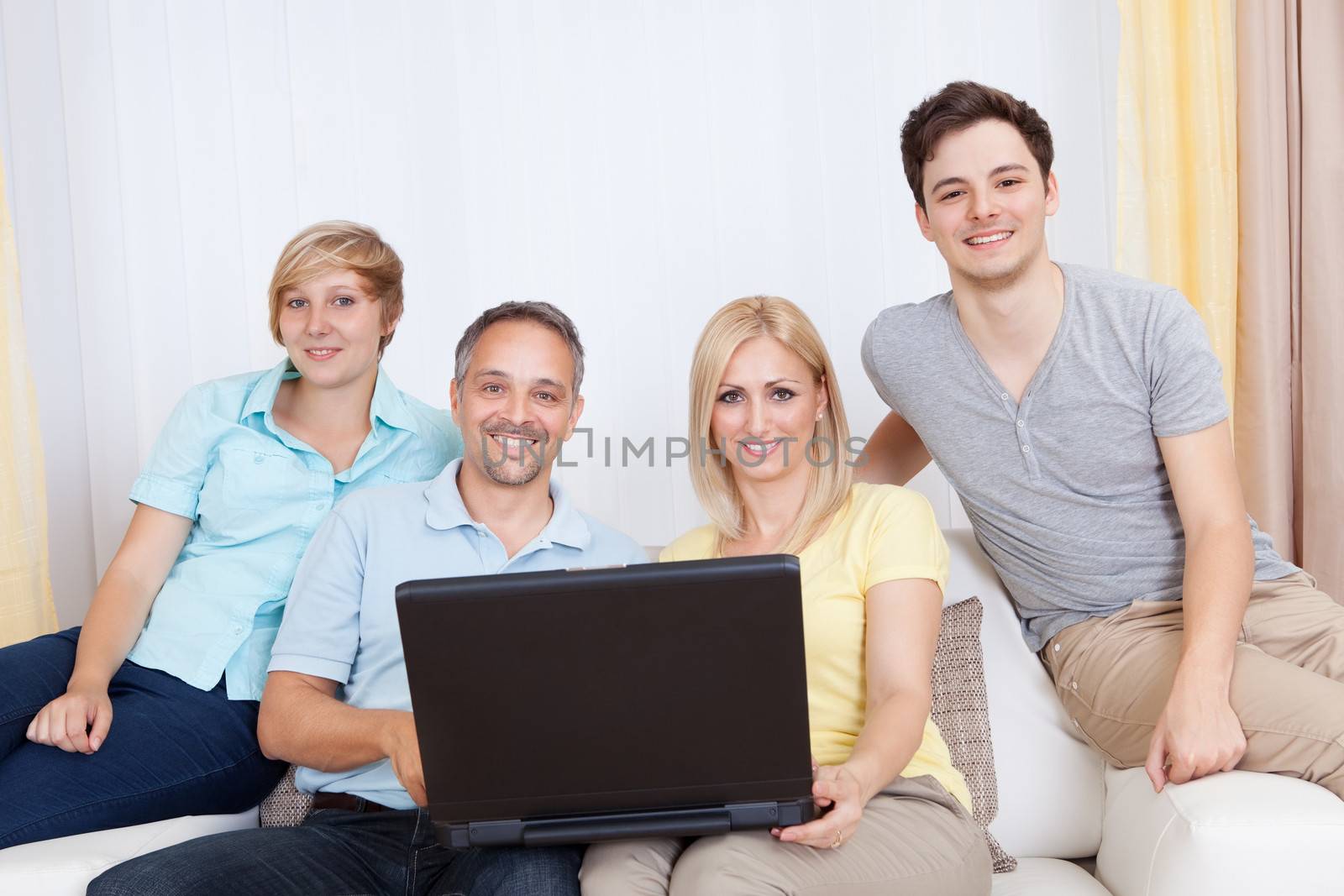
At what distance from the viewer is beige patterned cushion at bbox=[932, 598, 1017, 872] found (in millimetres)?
1794

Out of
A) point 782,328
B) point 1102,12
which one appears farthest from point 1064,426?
point 1102,12

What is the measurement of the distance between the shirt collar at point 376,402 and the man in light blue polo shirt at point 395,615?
164 mm

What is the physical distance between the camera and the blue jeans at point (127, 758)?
1.69 meters

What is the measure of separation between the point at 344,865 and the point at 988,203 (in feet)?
4.57

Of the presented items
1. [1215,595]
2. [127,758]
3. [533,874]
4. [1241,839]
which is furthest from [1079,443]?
[127,758]

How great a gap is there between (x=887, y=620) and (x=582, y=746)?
55 centimetres

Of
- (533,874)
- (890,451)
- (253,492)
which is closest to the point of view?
(533,874)

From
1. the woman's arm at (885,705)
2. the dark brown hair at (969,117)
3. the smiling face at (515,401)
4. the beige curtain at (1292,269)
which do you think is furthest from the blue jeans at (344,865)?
the beige curtain at (1292,269)

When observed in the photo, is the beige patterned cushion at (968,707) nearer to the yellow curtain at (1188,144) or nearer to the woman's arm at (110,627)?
the yellow curtain at (1188,144)

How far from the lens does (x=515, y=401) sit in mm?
1808

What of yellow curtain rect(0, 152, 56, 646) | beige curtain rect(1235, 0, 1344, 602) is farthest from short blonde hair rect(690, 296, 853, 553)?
yellow curtain rect(0, 152, 56, 646)

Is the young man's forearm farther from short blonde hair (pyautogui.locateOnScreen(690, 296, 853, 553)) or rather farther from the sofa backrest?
short blonde hair (pyautogui.locateOnScreen(690, 296, 853, 553))

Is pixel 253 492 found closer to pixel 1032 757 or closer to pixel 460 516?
pixel 460 516

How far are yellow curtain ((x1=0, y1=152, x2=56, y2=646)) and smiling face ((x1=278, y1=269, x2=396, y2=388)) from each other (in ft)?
2.20
